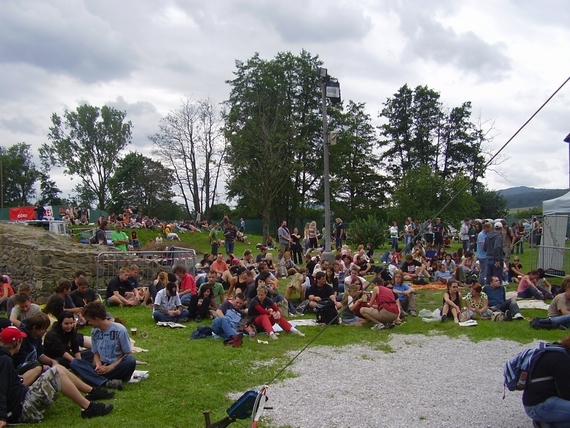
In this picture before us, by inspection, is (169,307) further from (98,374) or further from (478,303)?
(478,303)

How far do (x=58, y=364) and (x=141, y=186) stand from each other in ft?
162

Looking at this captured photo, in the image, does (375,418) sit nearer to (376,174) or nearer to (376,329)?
(376,329)

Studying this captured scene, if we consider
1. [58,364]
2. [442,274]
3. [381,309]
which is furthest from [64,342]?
[442,274]

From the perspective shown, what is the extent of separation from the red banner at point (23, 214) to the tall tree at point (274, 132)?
45.7 ft

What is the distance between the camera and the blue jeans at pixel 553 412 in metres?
4.23

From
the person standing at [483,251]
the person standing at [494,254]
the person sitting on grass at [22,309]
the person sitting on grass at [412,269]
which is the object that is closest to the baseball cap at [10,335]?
the person sitting on grass at [22,309]

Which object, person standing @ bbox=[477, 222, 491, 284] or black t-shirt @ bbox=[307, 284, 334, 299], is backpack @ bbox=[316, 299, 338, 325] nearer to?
black t-shirt @ bbox=[307, 284, 334, 299]

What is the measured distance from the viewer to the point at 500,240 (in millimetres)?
12727

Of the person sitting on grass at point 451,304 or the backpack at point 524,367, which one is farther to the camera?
the person sitting on grass at point 451,304

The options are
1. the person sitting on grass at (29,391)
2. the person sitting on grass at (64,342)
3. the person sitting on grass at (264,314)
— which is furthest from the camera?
the person sitting on grass at (264,314)

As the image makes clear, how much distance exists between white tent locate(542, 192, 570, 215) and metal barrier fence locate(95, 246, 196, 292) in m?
11.1

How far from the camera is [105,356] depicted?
6.33 metres

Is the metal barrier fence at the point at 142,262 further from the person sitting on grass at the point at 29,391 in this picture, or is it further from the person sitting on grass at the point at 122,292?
the person sitting on grass at the point at 29,391

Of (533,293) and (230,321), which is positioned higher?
(533,293)
